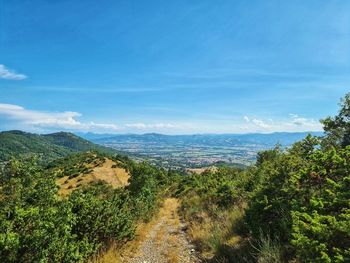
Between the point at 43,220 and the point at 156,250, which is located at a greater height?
the point at 43,220

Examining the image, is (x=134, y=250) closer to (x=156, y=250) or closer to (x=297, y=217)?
(x=156, y=250)

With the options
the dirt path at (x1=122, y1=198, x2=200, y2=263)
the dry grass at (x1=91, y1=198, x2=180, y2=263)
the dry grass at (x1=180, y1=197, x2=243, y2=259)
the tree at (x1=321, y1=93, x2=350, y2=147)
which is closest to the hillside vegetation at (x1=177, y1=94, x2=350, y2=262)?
the dry grass at (x1=180, y1=197, x2=243, y2=259)

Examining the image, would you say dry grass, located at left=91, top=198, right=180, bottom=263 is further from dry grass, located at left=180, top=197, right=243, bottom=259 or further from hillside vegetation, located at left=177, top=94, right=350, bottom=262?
hillside vegetation, located at left=177, top=94, right=350, bottom=262

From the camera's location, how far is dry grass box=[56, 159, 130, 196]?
71194 millimetres

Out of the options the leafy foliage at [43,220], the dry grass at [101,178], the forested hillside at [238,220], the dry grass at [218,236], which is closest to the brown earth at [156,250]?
the forested hillside at [238,220]

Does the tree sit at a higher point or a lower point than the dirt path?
higher

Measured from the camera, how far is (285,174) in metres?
8.71

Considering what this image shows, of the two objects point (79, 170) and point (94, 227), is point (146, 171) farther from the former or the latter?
point (79, 170)

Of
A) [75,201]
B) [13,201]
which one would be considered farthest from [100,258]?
[13,201]

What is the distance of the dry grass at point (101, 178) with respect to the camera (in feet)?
234

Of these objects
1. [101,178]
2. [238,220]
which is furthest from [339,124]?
[101,178]

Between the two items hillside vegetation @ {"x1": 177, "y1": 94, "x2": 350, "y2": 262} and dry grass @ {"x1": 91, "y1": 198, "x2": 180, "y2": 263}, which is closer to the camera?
hillside vegetation @ {"x1": 177, "y1": 94, "x2": 350, "y2": 262}

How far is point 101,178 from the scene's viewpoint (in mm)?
75500

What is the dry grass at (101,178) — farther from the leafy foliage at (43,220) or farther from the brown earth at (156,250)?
the leafy foliage at (43,220)
